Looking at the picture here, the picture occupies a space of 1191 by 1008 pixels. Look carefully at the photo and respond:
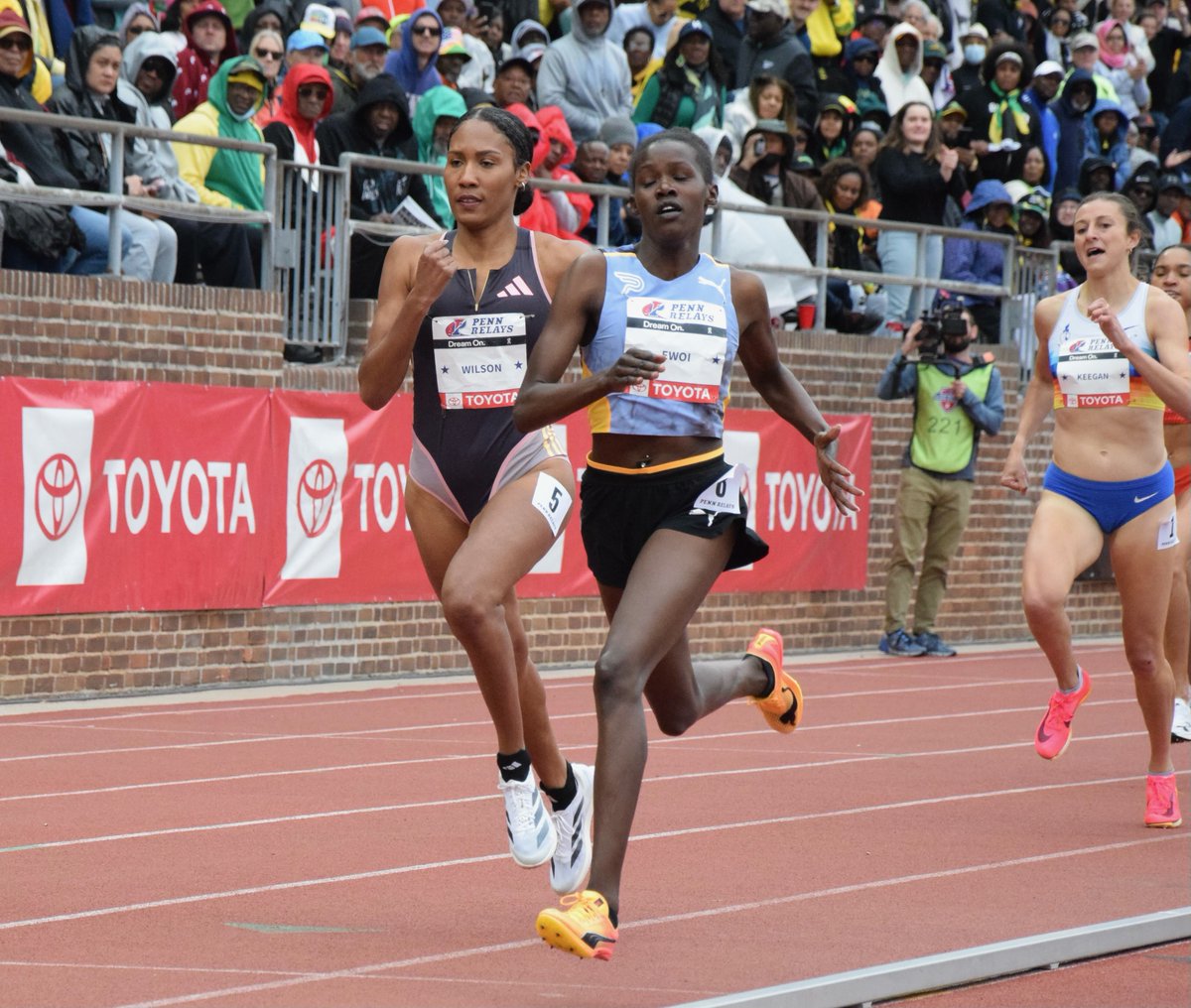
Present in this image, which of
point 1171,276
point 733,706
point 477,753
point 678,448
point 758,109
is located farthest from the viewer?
point 758,109

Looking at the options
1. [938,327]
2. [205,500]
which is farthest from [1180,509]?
[938,327]

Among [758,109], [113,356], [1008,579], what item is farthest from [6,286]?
[1008,579]

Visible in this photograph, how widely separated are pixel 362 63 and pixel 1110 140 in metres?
10.8

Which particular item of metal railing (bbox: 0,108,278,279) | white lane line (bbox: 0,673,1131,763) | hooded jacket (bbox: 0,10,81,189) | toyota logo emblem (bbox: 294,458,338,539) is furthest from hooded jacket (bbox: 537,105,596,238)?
hooded jacket (bbox: 0,10,81,189)

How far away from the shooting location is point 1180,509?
1050 cm

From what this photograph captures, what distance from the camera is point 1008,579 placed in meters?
19.7

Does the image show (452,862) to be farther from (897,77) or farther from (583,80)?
(897,77)

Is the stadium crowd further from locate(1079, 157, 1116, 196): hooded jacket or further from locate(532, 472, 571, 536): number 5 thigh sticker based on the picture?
locate(532, 472, 571, 536): number 5 thigh sticker

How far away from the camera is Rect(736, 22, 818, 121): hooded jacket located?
20.0 meters

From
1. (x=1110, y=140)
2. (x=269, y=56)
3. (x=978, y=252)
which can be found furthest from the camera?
(x=1110, y=140)

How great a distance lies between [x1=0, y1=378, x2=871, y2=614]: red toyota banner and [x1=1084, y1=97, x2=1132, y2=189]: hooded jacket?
10.1m

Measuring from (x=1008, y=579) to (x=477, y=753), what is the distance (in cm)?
988

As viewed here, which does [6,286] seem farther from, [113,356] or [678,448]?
[678,448]

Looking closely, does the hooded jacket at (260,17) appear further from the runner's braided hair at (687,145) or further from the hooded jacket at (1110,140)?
the hooded jacket at (1110,140)
